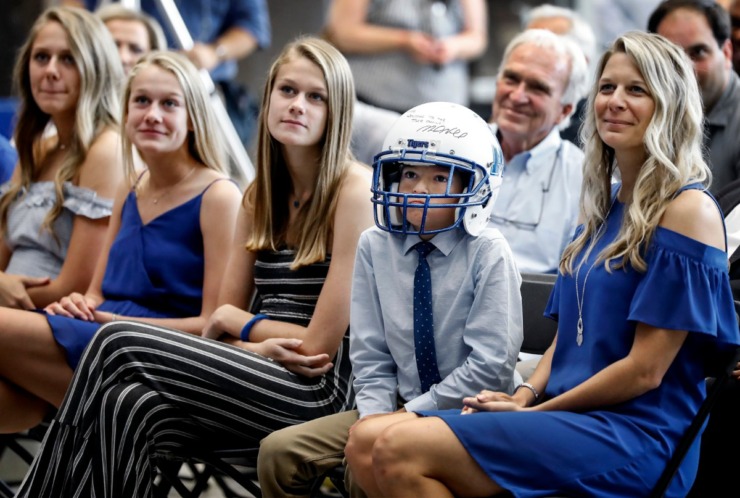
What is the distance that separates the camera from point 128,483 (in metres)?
2.82

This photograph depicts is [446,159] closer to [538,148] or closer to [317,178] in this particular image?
[317,178]

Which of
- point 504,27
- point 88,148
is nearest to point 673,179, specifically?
point 88,148

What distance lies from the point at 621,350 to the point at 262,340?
1.04 meters

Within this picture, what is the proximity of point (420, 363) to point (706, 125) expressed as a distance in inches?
57.5

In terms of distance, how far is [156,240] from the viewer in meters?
3.55

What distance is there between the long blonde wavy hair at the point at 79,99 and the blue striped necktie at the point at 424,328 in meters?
1.66

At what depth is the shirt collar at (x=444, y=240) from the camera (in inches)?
106

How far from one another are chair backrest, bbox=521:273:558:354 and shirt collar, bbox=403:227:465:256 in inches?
17.5

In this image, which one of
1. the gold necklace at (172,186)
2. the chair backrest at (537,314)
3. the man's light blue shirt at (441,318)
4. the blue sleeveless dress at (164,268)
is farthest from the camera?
the gold necklace at (172,186)

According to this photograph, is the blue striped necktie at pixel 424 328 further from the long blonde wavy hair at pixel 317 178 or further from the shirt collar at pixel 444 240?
the long blonde wavy hair at pixel 317 178

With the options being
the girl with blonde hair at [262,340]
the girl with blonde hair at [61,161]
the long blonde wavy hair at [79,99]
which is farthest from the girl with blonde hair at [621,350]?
the long blonde wavy hair at [79,99]

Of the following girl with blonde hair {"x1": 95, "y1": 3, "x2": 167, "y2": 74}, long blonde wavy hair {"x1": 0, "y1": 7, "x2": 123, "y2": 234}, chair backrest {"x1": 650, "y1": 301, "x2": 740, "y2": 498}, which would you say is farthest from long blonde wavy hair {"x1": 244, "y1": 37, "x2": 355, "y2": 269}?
girl with blonde hair {"x1": 95, "y1": 3, "x2": 167, "y2": 74}
